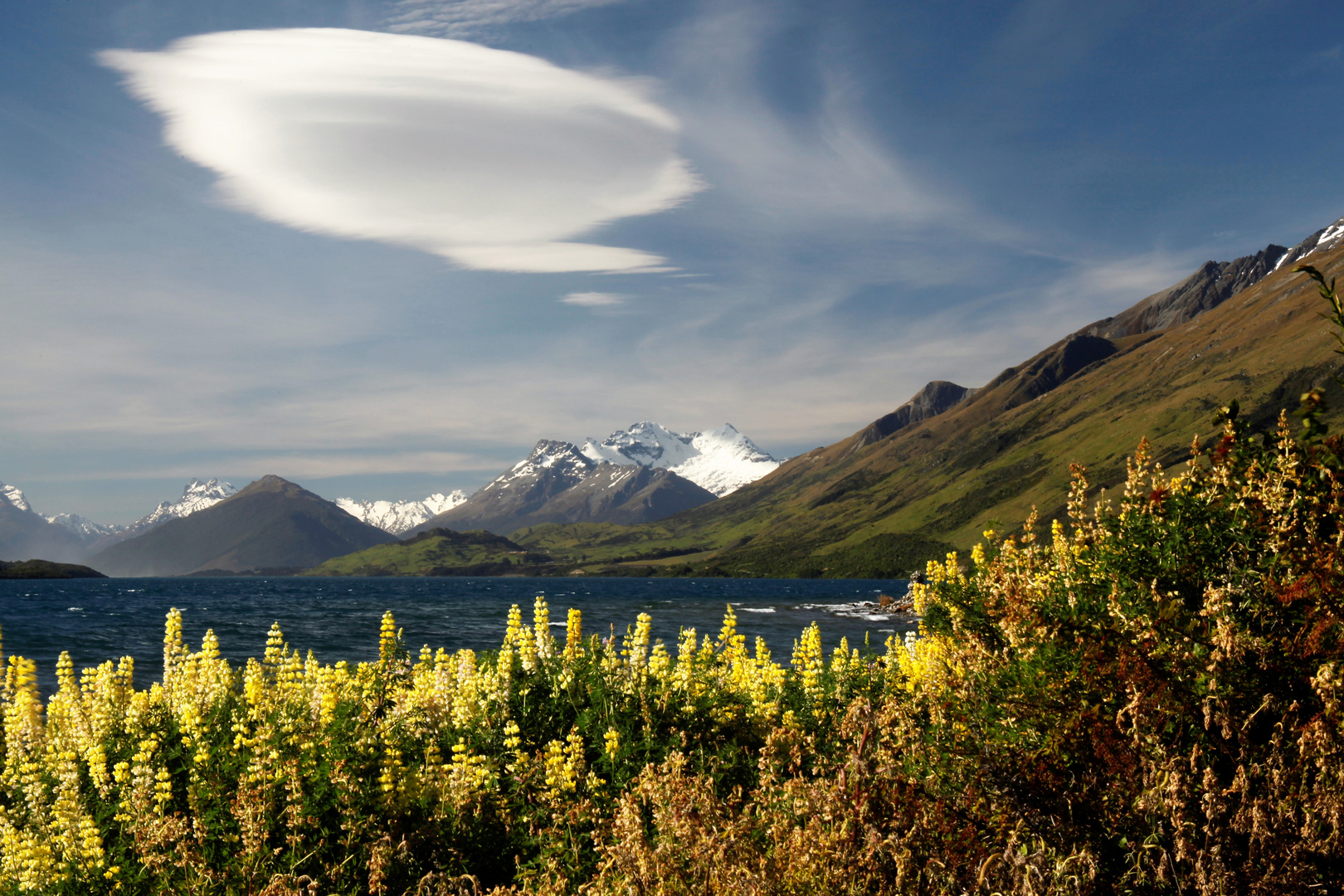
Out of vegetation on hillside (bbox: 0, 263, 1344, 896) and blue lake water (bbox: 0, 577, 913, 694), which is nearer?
vegetation on hillside (bbox: 0, 263, 1344, 896)

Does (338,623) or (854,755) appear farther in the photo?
(338,623)

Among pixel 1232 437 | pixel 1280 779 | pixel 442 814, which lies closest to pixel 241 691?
pixel 442 814

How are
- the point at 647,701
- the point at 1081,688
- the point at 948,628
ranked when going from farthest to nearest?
1. the point at 948,628
2. the point at 647,701
3. the point at 1081,688

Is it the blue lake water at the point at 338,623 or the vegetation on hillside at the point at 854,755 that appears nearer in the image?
the vegetation on hillside at the point at 854,755

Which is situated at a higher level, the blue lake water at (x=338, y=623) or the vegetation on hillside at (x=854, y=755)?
the vegetation on hillside at (x=854, y=755)

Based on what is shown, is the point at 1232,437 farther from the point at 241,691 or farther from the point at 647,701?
the point at 241,691

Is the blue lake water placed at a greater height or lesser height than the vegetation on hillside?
lesser

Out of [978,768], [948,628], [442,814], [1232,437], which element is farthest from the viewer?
[948,628]

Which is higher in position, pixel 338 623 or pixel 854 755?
pixel 854 755

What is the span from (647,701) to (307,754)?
3.69 meters

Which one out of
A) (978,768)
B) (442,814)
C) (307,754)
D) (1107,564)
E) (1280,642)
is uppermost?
(1107,564)

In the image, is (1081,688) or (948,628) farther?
(948,628)

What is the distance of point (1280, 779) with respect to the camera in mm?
4262

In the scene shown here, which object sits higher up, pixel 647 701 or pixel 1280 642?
pixel 1280 642
